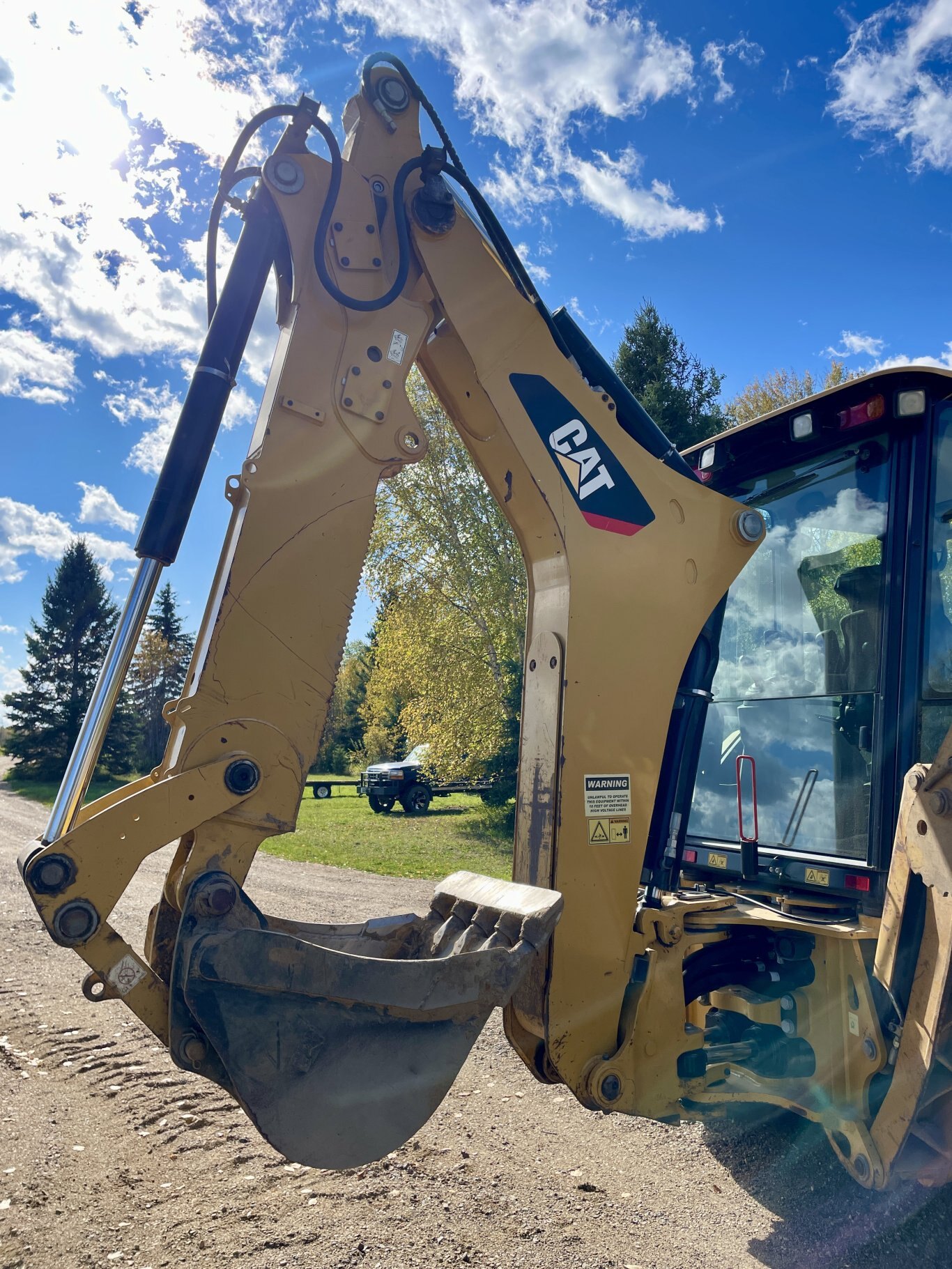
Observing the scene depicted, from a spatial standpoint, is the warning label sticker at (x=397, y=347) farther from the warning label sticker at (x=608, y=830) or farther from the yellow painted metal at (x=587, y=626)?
the warning label sticker at (x=608, y=830)

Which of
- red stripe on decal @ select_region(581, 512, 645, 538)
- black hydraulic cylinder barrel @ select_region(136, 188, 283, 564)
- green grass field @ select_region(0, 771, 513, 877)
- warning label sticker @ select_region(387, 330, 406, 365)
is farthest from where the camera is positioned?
green grass field @ select_region(0, 771, 513, 877)

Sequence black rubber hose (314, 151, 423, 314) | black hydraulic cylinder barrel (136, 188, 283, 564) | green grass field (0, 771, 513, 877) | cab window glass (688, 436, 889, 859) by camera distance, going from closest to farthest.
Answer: black hydraulic cylinder barrel (136, 188, 283, 564) < black rubber hose (314, 151, 423, 314) < cab window glass (688, 436, 889, 859) < green grass field (0, 771, 513, 877)

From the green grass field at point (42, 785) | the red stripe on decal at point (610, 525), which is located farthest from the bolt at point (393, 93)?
the green grass field at point (42, 785)

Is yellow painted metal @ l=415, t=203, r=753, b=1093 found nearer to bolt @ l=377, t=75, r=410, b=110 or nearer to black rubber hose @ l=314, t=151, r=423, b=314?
black rubber hose @ l=314, t=151, r=423, b=314

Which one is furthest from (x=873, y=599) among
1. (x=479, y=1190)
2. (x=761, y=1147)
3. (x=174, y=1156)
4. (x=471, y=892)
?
(x=174, y=1156)

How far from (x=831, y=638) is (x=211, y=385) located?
2.66 m

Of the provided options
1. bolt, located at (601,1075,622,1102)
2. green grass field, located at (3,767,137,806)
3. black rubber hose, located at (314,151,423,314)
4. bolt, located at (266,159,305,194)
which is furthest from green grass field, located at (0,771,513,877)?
bolt, located at (266,159,305,194)

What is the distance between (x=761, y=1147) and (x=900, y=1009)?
1.26 m

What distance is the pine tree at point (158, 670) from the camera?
4225cm

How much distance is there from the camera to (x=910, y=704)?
3.39 m

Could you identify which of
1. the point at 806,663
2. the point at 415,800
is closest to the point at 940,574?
the point at 806,663

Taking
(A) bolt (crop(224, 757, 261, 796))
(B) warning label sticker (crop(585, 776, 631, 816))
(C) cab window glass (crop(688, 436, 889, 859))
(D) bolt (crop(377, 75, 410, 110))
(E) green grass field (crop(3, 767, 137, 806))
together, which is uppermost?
(D) bolt (crop(377, 75, 410, 110))

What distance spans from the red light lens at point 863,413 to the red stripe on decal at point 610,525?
3.61 ft

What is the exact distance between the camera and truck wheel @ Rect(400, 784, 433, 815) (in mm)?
23312
